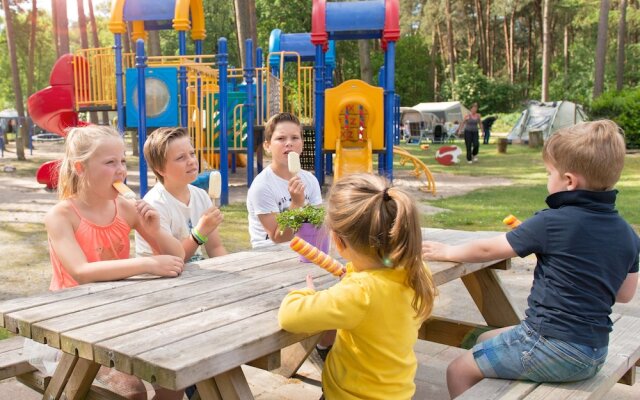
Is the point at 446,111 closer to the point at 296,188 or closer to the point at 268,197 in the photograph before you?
the point at 268,197

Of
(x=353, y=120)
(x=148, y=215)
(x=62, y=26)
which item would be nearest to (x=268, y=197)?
(x=148, y=215)

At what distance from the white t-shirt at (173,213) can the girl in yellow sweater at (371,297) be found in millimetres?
1283

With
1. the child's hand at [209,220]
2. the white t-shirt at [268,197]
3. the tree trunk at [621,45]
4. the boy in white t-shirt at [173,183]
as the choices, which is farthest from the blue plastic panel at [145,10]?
the tree trunk at [621,45]

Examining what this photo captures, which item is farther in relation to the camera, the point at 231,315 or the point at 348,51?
the point at 348,51

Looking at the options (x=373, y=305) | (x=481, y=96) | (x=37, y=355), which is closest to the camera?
(x=373, y=305)

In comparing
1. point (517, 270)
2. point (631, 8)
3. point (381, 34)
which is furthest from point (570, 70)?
point (517, 270)

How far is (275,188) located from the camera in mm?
3430

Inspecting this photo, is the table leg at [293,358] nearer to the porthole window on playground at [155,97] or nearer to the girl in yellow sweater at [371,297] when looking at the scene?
the girl in yellow sweater at [371,297]

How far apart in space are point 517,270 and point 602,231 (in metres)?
3.48

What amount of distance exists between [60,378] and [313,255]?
0.98m

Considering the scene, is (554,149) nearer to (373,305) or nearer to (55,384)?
(373,305)

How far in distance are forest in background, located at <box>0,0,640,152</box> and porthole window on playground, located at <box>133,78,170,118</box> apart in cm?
1508

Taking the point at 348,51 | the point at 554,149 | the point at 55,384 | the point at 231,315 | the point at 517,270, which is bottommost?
the point at 517,270

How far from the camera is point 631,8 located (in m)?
29.8
